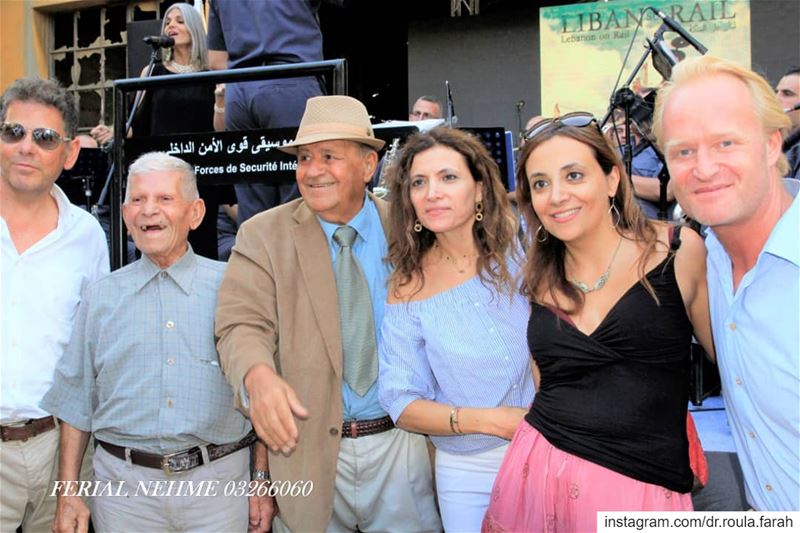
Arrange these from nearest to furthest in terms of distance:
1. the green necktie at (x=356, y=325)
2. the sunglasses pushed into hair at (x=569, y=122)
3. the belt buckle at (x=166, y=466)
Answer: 1. the sunglasses pushed into hair at (x=569, y=122)
2. the belt buckle at (x=166, y=466)
3. the green necktie at (x=356, y=325)

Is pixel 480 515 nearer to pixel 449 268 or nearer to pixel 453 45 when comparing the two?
pixel 449 268

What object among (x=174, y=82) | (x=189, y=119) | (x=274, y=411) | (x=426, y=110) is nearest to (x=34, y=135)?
(x=174, y=82)

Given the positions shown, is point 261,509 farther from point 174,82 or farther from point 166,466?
point 174,82

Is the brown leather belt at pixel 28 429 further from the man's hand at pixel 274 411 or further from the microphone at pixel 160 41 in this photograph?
the microphone at pixel 160 41

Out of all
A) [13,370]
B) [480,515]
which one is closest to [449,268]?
[480,515]

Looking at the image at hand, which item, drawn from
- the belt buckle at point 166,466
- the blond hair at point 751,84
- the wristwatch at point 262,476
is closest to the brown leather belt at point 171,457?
the belt buckle at point 166,466

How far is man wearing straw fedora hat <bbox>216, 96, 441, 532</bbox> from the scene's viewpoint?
8.34 ft

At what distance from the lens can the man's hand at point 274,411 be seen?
2072mm

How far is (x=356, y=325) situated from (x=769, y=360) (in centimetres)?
143

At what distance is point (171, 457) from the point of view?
253 centimetres

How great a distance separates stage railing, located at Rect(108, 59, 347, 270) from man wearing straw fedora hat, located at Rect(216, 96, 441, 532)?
0.43 metres

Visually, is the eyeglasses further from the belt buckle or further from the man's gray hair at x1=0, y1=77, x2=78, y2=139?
the belt buckle

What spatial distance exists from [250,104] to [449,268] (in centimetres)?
183

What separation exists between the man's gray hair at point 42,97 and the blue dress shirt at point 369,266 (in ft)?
3.95
